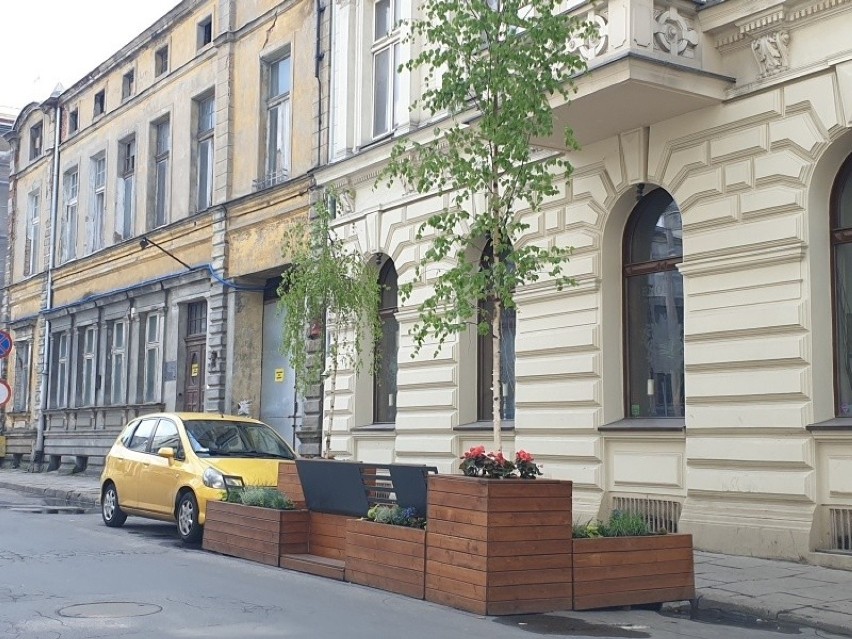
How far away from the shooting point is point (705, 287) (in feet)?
41.3

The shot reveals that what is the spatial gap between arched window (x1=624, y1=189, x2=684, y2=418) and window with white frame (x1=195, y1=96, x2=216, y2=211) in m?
13.7

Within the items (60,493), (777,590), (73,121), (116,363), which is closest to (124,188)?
(116,363)

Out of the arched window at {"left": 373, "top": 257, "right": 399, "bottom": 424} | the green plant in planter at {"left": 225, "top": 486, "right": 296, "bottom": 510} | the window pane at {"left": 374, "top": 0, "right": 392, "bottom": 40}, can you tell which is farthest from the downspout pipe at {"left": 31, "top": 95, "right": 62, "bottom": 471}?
the green plant in planter at {"left": 225, "top": 486, "right": 296, "bottom": 510}

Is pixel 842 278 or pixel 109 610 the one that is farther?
pixel 842 278

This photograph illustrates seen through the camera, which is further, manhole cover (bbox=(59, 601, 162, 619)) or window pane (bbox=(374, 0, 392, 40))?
window pane (bbox=(374, 0, 392, 40))

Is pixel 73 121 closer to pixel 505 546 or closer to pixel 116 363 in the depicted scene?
pixel 116 363

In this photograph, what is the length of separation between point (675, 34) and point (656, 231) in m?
2.47

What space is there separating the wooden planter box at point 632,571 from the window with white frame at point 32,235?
30.5m

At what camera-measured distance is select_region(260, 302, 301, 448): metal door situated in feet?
72.9

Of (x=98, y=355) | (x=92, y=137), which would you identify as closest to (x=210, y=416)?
(x=98, y=355)

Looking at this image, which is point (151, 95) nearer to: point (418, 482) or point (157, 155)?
point (157, 155)

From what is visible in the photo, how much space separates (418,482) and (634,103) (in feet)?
18.1

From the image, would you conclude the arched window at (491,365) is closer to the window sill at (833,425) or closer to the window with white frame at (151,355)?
the window sill at (833,425)

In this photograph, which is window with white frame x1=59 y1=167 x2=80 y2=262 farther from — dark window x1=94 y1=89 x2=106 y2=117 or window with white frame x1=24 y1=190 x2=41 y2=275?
window with white frame x1=24 y1=190 x2=41 y2=275
